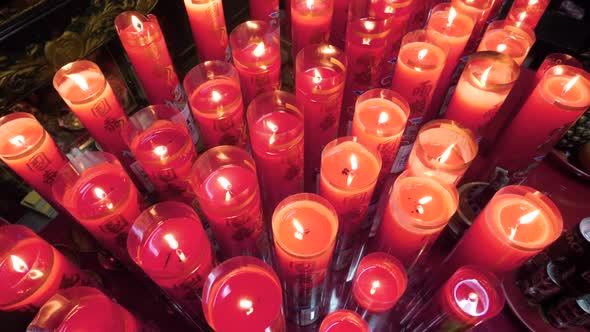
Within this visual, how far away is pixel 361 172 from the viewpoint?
81cm

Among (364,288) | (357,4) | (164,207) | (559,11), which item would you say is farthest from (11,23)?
(559,11)

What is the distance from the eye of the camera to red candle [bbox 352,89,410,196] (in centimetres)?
86

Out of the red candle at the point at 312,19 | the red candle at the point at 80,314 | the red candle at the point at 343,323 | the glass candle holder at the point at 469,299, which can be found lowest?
the red candle at the point at 343,323

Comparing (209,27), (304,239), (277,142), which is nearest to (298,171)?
(277,142)

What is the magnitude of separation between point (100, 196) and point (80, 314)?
0.87 feet

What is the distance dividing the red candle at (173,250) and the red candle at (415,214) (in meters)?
0.38

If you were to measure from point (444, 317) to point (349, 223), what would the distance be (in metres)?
0.27

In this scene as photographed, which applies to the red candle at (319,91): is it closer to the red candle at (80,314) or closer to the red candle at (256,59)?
the red candle at (256,59)

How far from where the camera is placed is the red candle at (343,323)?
68 cm

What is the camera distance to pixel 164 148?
0.83 m

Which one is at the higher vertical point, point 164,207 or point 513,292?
point 164,207

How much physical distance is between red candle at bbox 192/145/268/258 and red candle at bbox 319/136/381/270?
6.3 inches

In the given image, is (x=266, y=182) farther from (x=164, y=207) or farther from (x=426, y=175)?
(x=426, y=175)

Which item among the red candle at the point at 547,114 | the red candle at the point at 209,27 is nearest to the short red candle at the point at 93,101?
the red candle at the point at 209,27
